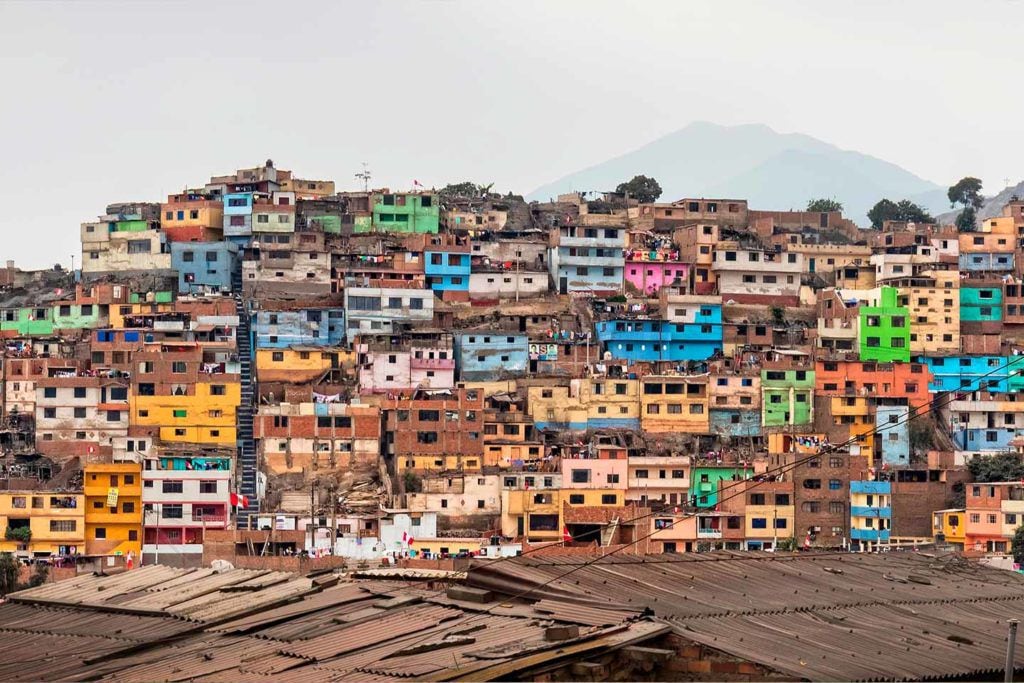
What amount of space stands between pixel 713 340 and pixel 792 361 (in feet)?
9.02

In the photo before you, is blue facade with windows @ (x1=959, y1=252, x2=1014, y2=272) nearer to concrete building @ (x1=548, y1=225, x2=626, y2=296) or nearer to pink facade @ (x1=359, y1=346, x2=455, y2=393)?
concrete building @ (x1=548, y1=225, x2=626, y2=296)

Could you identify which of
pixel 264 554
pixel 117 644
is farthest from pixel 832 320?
pixel 117 644

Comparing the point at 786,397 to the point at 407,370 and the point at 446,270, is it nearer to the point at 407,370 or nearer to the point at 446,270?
the point at 407,370

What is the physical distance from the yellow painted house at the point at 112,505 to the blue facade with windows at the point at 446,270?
12979 mm

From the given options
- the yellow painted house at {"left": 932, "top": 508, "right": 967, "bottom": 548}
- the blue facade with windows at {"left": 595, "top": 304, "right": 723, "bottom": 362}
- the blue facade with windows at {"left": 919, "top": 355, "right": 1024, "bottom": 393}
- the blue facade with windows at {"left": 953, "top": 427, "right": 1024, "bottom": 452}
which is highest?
the blue facade with windows at {"left": 595, "top": 304, "right": 723, "bottom": 362}

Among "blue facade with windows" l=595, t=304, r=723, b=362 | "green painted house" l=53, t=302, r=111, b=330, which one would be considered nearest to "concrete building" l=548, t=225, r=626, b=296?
"blue facade with windows" l=595, t=304, r=723, b=362

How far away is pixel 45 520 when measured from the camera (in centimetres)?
4091

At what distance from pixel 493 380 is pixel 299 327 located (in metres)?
4.96

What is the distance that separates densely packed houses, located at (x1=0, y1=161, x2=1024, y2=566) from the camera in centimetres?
4153

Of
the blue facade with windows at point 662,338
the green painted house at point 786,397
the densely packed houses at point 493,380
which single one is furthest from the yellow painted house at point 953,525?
the blue facade with windows at point 662,338

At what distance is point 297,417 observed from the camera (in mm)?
44000

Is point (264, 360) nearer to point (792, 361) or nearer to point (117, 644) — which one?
point (792, 361)

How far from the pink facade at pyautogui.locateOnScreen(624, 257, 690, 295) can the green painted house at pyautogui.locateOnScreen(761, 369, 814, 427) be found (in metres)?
7.07

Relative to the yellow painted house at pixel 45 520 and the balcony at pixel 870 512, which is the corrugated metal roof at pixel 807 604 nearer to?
the balcony at pixel 870 512
